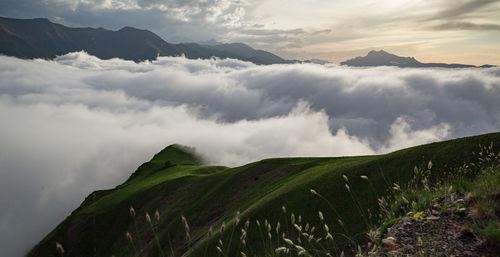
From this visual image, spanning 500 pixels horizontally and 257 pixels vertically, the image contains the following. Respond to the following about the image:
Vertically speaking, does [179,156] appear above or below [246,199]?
below

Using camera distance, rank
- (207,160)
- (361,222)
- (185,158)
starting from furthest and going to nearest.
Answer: (207,160)
(185,158)
(361,222)

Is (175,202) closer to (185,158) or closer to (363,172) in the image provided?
(363,172)

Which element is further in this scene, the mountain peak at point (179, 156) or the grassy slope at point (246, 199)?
the mountain peak at point (179, 156)

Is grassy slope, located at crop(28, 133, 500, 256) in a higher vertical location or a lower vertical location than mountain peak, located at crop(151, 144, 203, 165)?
higher

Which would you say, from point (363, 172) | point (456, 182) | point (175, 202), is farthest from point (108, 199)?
point (456, 182)

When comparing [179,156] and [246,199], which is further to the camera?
[179,156]

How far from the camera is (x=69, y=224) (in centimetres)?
8594

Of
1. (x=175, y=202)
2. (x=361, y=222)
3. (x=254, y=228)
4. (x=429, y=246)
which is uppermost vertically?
(x=429, y=246)

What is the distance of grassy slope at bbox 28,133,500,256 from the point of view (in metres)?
30.2

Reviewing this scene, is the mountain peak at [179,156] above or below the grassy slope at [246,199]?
below

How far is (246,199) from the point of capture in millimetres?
57625

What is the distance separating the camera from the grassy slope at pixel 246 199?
30203 mm

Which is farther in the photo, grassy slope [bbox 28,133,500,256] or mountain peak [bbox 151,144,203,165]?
mountain peak [bbox 151,144,203,165]

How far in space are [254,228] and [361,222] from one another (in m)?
14.7
